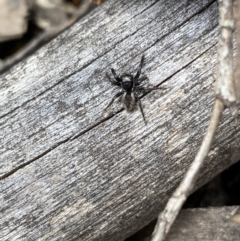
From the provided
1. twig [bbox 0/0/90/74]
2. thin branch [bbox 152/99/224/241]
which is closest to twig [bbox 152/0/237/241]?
thin branch [bbox 152/99/224/241]

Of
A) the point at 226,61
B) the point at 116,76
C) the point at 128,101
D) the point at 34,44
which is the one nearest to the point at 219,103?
the point at 226,61

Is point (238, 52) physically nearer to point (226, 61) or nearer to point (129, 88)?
point (226, 61)

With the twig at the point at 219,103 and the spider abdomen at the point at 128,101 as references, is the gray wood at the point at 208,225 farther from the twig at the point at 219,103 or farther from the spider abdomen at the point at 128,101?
the spider abdomen at the point at 128,101

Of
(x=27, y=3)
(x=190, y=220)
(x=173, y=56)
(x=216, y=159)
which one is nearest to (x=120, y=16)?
(x=173, y=56)

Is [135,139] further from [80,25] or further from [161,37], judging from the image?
[80,25]

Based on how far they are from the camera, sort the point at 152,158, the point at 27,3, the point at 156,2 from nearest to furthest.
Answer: the point at 152,158, the point at 156,2, the point at 27,3
